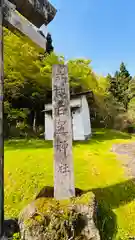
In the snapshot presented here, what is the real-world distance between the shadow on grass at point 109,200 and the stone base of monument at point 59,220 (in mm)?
600

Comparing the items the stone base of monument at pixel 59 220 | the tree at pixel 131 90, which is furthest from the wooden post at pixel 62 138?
the tree at pixel 131 90

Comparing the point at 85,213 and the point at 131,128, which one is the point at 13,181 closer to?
the point at 85,213

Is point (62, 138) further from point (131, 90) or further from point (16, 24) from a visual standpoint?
point (131, 90)

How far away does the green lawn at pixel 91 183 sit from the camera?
6.65 m

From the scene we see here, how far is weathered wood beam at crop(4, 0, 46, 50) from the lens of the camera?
476cm

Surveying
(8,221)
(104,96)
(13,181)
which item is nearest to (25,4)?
(8,221)

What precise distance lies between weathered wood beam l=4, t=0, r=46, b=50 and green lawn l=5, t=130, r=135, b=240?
202 inches

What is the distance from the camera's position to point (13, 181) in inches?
382

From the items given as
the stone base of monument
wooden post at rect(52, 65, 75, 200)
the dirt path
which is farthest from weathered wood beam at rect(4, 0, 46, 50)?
the dirt path

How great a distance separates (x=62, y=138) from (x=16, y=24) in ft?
10.5

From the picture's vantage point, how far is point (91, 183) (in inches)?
368

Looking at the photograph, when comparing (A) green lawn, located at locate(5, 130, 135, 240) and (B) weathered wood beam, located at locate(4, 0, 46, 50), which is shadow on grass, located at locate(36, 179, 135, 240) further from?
(B) weathered wood beam, located at locate(4, 0, 46, 50)

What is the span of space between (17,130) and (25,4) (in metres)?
17.7

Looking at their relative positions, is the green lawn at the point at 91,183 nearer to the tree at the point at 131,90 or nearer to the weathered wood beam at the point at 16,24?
the weathered wood beam at the point at 16,24
